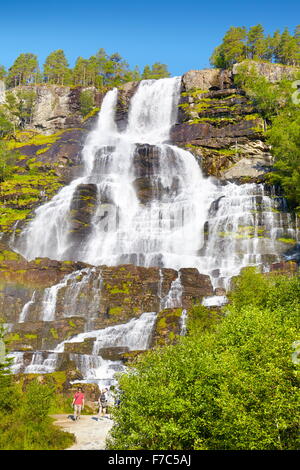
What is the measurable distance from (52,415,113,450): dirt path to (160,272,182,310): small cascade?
21.1 metres

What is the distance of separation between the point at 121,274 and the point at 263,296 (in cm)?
2007

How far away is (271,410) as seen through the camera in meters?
10.4

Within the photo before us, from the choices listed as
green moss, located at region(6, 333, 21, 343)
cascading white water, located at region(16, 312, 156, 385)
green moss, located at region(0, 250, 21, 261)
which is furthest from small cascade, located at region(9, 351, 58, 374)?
green moss, located at region(0, 250, 21, 261)

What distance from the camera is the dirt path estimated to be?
49.2 ft

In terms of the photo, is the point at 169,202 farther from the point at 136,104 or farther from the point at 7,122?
the point at 7,122

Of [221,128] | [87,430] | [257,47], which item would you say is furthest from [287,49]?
[87,430]

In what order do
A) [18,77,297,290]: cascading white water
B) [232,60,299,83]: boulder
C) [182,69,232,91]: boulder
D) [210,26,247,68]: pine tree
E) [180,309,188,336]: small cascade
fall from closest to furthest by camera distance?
[180,309,188,336]: small cascade, [18,77,297,290]: cascading white water, [232,60,299,83]: boulder, [182,69,232,91]: boulder, [210,26,247,68]: pine tree

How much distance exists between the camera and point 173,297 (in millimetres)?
43562

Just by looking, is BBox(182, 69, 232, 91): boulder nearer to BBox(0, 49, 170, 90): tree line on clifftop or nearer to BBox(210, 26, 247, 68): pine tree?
BBox(210, 26, 247, 68): pine tree

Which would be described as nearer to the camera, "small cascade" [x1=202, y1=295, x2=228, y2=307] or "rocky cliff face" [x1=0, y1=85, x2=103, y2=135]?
"small cascade" [x1=202, y1=295, x2=228, y2=307]

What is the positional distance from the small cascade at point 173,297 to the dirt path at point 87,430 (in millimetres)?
21087

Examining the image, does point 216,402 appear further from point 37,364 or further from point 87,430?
point 37,364

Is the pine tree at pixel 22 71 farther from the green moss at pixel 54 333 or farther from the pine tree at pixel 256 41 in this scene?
the green moss at pixel 54 333

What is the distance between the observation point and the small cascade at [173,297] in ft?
140
